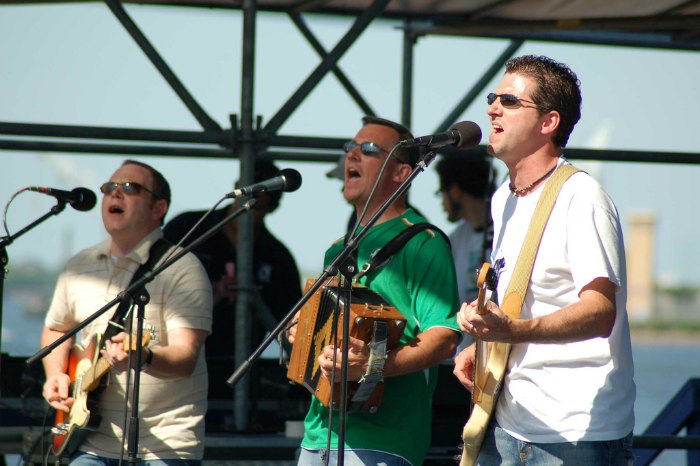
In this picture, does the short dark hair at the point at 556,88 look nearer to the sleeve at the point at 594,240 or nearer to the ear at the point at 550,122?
the ear at the point at 550,122

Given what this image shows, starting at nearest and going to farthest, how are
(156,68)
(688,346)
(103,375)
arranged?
(103,375) < (156,68) < (688,346)

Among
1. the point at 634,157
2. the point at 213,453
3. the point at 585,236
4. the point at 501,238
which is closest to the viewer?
the point at 585,236

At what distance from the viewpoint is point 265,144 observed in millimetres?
5855

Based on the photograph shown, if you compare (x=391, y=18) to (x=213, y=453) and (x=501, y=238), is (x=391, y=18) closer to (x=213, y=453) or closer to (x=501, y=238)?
(x=213, y=453)

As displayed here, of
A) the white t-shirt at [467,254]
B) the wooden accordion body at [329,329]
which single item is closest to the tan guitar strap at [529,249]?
the wooden accordion body at [329,329]

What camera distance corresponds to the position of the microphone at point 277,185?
404 centimetres

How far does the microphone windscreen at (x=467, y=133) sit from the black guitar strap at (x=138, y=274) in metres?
1.41

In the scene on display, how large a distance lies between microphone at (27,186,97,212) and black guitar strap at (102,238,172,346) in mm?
352

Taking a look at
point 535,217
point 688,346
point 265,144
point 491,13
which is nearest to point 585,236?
point 535,217

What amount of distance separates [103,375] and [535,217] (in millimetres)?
1921

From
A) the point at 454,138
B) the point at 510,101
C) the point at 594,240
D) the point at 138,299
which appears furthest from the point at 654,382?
the point at 594,240

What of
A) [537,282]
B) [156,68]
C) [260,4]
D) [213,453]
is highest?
[260,4]

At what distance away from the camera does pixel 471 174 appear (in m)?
7.69

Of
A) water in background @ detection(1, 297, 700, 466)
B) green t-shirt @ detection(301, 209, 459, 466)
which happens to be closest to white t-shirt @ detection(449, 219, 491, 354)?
green t-shirt @ detection(301, 209, 459, 466)
